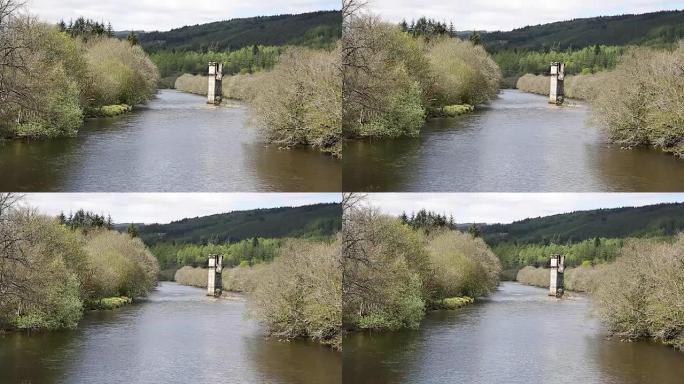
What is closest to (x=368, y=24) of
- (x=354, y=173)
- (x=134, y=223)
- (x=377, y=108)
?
(x=377, y=108)

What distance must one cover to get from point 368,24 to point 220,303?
4.96 meters

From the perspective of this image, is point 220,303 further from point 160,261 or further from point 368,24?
point 368,24

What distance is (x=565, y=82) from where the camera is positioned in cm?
1725

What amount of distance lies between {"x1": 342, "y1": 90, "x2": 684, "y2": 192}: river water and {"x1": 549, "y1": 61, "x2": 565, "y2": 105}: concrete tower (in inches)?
5.5

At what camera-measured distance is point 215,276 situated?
56.9 feet

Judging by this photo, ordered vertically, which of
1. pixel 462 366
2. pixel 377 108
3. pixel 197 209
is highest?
pixel 377 108

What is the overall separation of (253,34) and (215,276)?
12.7 feet

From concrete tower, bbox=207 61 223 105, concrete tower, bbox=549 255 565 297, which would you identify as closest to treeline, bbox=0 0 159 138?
concrete tower, bbox=207 61 223 105

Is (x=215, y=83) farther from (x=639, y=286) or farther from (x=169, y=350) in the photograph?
(x=639, y=286)

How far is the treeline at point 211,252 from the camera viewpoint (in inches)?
681

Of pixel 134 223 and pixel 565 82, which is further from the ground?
pixel 565 82

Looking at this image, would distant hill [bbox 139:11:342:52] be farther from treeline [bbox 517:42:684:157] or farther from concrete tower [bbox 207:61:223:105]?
treeline [bbox 517:42:684:157]

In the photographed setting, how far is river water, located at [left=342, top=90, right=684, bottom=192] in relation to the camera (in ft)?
53.5

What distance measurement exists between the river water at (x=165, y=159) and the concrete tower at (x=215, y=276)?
4.88ft
